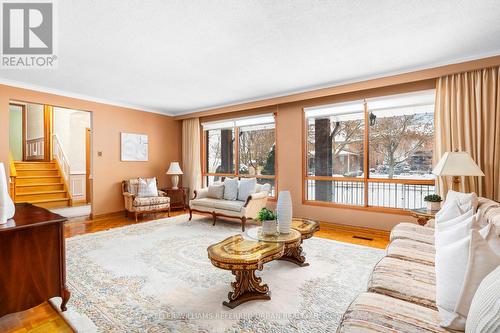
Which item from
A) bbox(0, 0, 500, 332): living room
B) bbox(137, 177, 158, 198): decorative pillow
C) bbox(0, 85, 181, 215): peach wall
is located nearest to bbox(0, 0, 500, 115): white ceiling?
bbox(0, 0, 500, 332): living room

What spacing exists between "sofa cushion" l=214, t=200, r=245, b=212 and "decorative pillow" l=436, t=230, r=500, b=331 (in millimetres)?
3579

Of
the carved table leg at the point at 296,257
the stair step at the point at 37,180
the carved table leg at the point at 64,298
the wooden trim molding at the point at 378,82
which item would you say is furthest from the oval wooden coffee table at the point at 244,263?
the stair step at the point at 37,180

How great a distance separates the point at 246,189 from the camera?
518 cm

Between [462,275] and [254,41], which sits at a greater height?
[254,41]

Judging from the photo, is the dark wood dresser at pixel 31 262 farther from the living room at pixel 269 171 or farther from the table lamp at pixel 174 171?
the table lamp at pixel 174 171

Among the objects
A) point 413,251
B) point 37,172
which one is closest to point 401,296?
point 413,251

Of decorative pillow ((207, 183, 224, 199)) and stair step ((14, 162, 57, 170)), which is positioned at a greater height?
stair step ((14, 162, 57, 170))

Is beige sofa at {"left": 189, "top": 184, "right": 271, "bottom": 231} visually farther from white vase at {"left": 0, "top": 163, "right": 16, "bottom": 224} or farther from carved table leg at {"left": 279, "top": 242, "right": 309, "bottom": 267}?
white vase at {"left": 0, "top": 163, "right": 16, "bottom": 224}

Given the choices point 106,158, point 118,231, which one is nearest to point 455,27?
point 118,231

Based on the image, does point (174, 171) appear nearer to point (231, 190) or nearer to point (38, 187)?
point (231, 190)

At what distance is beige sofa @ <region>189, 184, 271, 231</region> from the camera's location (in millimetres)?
4645

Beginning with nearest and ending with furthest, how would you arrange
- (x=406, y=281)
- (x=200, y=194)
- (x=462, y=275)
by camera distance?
(x=462, y=275) → (x=406, y=281) → (x=200, y=194)

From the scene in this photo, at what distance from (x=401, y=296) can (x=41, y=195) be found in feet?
25.9

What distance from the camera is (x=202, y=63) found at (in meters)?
3.62
